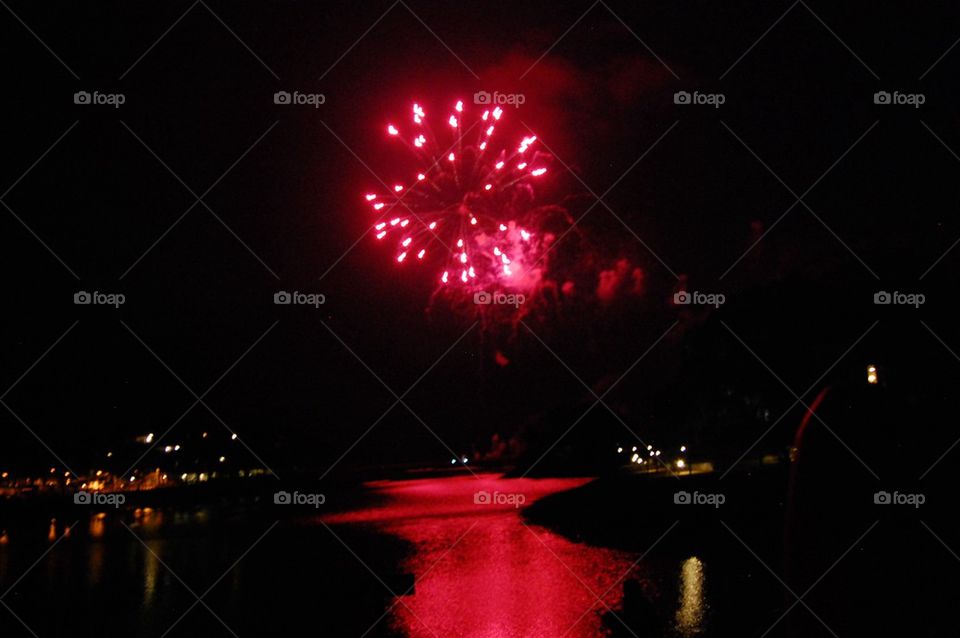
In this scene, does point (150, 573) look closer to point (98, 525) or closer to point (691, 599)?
point (691, 599)

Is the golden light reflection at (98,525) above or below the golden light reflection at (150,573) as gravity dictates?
above

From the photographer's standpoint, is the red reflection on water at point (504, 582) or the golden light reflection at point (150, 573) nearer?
the red reflection on water at point (504, 582)

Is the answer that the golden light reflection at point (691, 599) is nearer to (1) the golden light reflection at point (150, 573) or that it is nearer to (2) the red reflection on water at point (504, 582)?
(2) the red reflection on water at point (504, 582)

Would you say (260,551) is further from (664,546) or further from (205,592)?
(664,546)

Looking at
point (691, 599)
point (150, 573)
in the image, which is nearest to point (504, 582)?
point (691, 599)

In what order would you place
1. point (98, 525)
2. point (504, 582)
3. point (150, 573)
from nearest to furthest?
point (504, 582)
point (150, 573)
point (98, 525)

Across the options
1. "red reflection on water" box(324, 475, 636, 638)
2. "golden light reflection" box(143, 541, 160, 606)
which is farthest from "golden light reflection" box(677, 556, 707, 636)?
"golden light reflection" box(143, 541, 160, 606)

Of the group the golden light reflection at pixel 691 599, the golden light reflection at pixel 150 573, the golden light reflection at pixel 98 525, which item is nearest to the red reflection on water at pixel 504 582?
the golden light reflection at pixel 691 599

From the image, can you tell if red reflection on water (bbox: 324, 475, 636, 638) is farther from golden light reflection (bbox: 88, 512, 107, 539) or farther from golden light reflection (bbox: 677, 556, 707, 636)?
golden light reflection (bbox: 88, 512, 107, 539)
